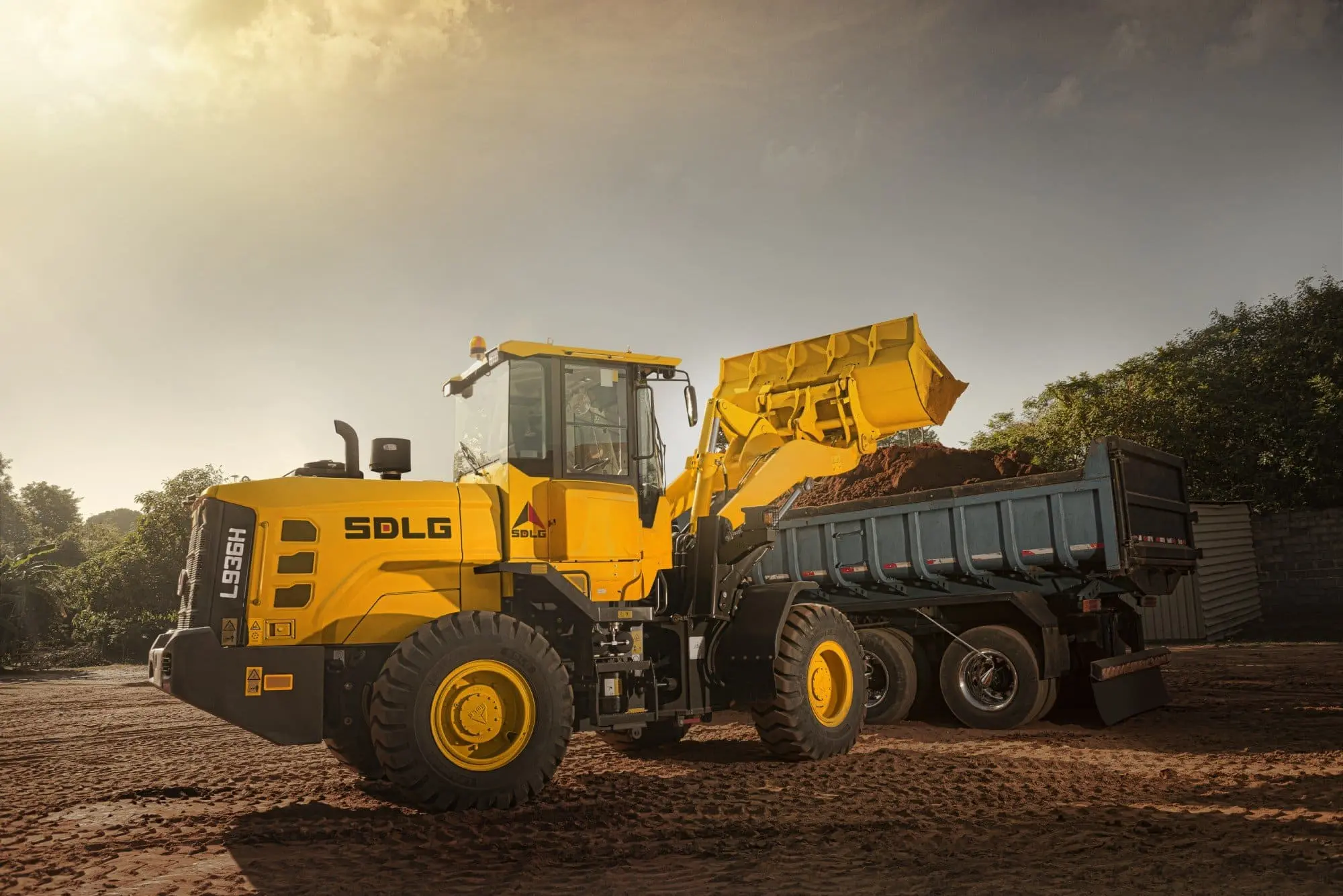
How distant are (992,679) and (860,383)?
3187 mm

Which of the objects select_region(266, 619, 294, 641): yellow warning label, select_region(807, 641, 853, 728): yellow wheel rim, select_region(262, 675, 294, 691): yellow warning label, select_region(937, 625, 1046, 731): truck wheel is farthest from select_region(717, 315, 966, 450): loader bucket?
select_region(262, 675, 294, 691): yellow warning label

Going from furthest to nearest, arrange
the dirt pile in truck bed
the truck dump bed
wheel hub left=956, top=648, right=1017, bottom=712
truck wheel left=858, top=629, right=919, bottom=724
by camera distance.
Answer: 1. the dirt pile in truck bed
2. truck wheel left=858, top=629, right=919, bottom=724
3. wheel hub left=956, top=648, right=1017, bottom=712
4. the truck dump bed

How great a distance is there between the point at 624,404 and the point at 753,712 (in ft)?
8.98

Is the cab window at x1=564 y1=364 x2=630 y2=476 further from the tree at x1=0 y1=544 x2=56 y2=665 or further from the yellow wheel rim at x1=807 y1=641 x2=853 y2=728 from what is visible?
the tree at x1=0 y1=544 x2=56 y2=665

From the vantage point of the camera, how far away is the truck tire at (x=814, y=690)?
8.11m

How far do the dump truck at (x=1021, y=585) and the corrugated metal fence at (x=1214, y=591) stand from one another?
11.0m

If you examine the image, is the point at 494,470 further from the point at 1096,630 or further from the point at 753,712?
the point at 1096,630

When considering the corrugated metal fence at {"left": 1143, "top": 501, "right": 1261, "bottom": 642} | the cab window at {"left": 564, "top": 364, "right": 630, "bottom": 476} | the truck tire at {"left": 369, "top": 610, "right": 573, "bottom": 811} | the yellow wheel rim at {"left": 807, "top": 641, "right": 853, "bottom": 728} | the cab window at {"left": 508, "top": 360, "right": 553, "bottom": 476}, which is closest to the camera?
the truck tire at {"left": 369, "top": 610, "right": 573, "bottom": 811}

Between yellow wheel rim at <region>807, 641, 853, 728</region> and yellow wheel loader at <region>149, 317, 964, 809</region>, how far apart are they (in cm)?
2

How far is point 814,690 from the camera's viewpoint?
28.0 ft

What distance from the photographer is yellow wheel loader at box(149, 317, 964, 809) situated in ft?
20.6

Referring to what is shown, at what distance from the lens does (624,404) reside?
26.6 feet

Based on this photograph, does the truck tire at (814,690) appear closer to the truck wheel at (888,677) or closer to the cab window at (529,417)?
the truck wheel at (888,677)

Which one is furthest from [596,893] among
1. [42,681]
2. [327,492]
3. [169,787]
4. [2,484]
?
[2,484]
